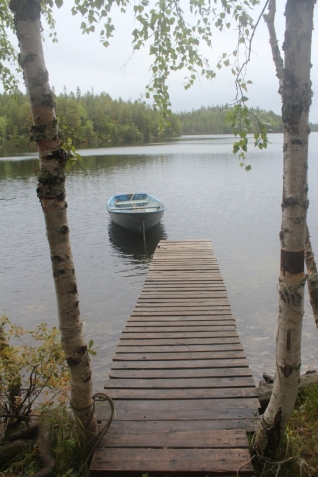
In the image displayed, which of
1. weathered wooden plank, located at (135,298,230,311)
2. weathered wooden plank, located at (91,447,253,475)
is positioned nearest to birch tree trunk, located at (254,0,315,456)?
weathered wooden plank, located at (91,447,253,475)

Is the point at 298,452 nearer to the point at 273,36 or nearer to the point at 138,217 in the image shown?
the point at 273,36

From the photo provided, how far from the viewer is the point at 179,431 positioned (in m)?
3.47

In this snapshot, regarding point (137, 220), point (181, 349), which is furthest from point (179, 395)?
point (137, 220)

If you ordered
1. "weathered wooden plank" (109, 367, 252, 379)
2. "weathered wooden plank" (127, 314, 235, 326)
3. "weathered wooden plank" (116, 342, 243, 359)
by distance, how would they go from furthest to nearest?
1. "weathered wooden plank" (127, 314, 235, 326)
2. "weathered wooden plank" (116, 342, 243, 359)
3. "weathered wooden plank" (109, 367, 252, 379)

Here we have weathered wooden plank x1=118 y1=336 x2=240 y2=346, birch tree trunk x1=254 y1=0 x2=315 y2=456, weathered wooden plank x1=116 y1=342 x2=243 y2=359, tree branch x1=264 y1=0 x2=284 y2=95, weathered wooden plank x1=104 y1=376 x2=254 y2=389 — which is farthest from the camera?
weathered wooden plank x1=118 y1=336 x2=240 y2=346

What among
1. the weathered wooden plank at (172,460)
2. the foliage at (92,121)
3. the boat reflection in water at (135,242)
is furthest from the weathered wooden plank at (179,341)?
the foliage at (92,121)

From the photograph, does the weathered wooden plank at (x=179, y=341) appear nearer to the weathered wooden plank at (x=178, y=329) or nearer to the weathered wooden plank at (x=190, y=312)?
the weathered wooden plank at (x=178, y=329)

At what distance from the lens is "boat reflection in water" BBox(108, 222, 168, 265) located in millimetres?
14609

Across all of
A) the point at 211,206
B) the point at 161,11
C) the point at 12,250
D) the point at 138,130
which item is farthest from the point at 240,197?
the point at 138,130

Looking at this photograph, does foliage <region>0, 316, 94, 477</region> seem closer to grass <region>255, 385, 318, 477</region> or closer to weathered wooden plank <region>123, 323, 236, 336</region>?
grass <region>255, 385, 318, 477</region>

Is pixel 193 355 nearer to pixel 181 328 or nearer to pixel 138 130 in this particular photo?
pixel 181 328

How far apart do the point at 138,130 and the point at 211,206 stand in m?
104

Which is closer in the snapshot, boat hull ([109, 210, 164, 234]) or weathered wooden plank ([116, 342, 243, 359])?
weathered wooden plank ([116, 342, 243, 359])

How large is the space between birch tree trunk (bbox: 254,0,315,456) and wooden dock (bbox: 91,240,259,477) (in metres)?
0.44
